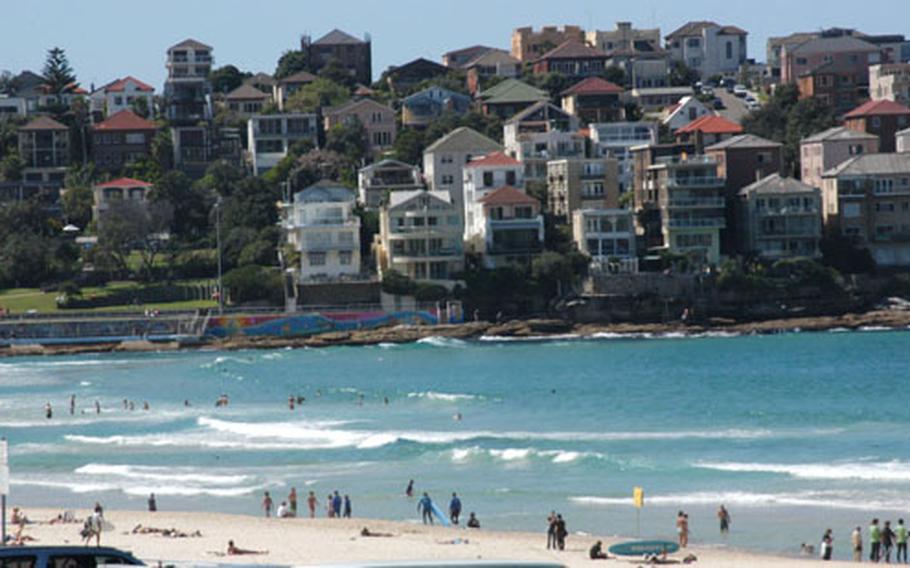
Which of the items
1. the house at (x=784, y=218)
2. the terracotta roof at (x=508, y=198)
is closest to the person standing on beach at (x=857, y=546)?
the terracotta roof at (x=508, y=198)

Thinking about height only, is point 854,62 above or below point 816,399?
above

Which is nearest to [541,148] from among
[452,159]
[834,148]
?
[452,159]

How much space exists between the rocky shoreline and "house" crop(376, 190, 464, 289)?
128 inches

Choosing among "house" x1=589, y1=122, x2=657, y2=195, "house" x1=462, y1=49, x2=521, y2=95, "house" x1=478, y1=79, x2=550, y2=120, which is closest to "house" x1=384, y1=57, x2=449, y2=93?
"house" x1=462, y1=49, x2=521, y2=95

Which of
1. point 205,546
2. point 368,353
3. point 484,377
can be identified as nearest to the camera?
point 205,546

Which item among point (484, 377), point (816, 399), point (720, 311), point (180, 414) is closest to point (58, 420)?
point (180, 414)

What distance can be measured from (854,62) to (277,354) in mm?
55223

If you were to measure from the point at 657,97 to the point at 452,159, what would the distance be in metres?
27.2

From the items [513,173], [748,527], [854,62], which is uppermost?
[854,62]

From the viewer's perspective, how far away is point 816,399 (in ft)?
198

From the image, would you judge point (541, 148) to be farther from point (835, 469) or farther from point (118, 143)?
point (835, 469)

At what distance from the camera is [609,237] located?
9262cm

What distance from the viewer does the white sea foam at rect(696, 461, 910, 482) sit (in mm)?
41156

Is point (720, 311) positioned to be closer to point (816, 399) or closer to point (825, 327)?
point (825, 327)
